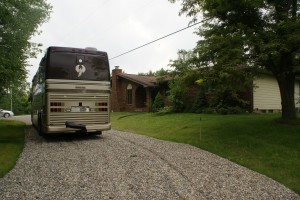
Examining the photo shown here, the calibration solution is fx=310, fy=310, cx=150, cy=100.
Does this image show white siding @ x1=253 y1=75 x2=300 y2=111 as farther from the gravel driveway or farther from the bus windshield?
the gravel driveway

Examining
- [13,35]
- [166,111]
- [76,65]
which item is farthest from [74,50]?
[166,111]

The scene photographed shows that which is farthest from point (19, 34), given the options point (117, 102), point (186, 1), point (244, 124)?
point (117, 102)

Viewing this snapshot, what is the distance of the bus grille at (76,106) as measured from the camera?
1248 cm

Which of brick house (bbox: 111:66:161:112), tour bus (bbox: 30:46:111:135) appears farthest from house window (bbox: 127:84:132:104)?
tour bus (bbox: 30:46:111:135)

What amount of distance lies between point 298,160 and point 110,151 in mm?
5966

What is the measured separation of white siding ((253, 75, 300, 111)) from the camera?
79.9 ft

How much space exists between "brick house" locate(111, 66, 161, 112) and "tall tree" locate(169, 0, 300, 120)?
55.7ft

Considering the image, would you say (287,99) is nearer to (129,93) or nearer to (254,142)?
(254,142)

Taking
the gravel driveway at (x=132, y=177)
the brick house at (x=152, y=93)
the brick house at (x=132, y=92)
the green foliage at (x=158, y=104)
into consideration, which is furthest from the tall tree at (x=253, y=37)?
the brick house at (x=132, y=92)

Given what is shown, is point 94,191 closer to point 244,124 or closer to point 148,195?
point 148,195

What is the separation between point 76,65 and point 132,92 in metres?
22.2

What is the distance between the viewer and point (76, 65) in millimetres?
13008

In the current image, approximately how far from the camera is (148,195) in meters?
A: 5.93

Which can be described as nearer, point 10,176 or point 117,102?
point 10,176
